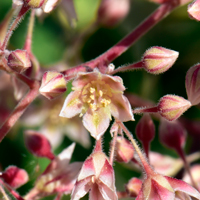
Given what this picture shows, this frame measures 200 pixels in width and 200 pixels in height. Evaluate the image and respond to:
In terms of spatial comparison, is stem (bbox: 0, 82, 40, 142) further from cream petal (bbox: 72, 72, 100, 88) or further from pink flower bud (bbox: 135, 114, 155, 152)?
pink flower bud (bbox: 135, 114, 155, 152)

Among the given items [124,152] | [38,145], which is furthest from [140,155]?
[38,145]

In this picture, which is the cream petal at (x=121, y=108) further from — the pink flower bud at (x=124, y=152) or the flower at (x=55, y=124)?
the flower at (x=55, y=124)

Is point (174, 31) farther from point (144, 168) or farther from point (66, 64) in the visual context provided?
point (144, 168)

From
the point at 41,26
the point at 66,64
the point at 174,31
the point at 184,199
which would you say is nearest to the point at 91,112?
the point at 184,199

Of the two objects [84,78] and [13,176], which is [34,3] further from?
[13,176]

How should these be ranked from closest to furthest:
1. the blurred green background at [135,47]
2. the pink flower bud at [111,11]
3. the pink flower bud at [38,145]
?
1. the pink flower bud at [38,145]
2. the pink flower bud at [111,11]
3. the blurred green background at [135,47]

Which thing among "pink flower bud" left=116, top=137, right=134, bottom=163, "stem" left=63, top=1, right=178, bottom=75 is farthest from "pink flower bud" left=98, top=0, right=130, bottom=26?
"pink flower bud" left=116, top=137, right=134, bottom=163

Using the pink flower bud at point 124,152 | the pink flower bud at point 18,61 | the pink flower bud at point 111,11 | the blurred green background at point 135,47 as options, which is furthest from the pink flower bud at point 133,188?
the pink flower bud at point 111,11
